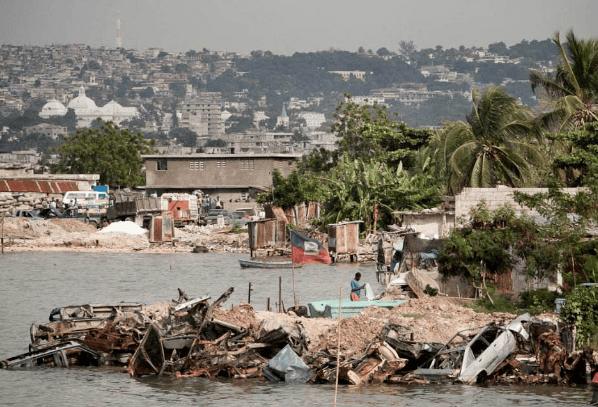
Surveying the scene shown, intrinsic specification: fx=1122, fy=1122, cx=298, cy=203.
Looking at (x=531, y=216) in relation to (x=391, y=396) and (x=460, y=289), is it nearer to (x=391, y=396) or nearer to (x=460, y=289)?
(x=460, y=289)

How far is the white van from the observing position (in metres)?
63.2

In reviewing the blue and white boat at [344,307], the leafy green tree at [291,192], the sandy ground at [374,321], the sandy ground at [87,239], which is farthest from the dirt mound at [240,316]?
the leafy green tree at [291,192]

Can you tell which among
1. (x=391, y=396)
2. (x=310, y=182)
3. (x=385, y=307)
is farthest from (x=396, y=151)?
(x=391, y=396)

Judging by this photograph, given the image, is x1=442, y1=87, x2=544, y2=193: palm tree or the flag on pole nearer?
the flag on pole

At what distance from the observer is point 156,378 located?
21312mm

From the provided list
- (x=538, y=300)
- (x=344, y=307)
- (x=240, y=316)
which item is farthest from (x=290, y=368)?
(x=538, y=300)

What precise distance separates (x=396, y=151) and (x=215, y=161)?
78.7 ft

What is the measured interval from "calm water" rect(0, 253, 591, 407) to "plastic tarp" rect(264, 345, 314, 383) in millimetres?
179

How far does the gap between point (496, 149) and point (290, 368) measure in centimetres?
1848

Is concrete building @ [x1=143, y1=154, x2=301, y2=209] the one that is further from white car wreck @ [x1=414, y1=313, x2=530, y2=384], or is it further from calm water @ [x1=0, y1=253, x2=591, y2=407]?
white car wreck @ [x1=414, y1=313, x2=530, y2=384]

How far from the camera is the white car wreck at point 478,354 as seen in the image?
19.7 meters

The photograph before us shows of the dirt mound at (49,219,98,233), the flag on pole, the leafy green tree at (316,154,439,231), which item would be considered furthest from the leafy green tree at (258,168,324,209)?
the flag on pole

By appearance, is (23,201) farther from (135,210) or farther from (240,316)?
(240,316)

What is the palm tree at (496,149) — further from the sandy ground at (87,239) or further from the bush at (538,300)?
the sandy ground at (87,239)
